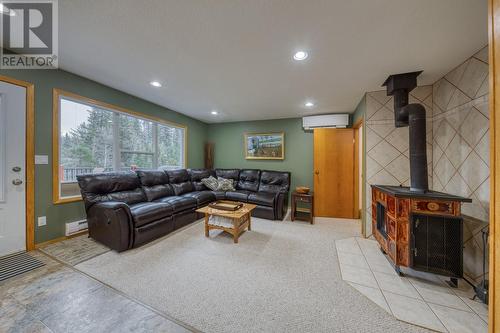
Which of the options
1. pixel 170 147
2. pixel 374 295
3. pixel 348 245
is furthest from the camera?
pixel 170 147

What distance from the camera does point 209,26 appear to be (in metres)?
1.59

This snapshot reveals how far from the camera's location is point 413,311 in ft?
4.74

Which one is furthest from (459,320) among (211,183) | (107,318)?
(211,183)

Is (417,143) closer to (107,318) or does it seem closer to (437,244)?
(437,244)

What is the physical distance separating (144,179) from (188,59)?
7.69 ft

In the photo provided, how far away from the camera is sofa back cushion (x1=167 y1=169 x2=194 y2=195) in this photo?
12.6ft

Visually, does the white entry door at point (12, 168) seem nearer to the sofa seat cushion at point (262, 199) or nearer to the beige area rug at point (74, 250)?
the beige area rug at point (74, 250)

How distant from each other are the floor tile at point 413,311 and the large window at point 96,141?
4156 millimetres

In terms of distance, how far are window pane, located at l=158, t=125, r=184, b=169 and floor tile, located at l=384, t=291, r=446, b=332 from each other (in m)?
4.56

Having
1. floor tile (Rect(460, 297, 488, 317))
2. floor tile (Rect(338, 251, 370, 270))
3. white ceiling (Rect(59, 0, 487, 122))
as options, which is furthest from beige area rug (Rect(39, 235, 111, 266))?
floor tile (Rect(460, 297, 488, 317))

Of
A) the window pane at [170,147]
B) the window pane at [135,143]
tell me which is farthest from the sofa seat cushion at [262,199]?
the window pane at [135,143]

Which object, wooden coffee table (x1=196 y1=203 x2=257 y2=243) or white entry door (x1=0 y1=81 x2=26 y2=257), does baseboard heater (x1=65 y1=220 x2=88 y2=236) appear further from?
wooden coffee table (x1=196 y1=203 x2=257 y2=243)

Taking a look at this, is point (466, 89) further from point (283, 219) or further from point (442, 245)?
point (283, 219)

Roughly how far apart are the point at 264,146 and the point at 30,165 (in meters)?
4.29
